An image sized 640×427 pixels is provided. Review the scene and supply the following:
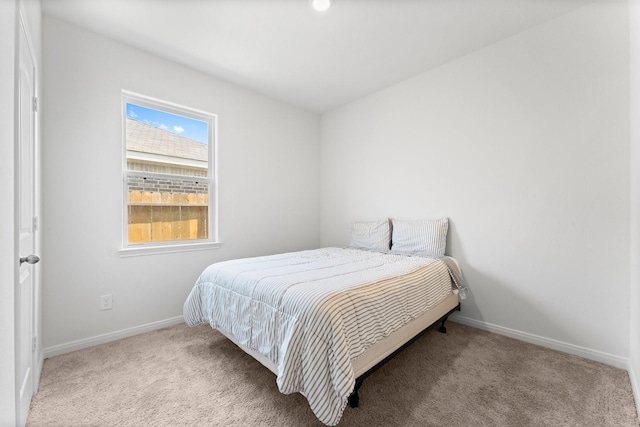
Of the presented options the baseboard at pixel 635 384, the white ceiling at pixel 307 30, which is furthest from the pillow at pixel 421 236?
the white ceiling at pixel 307 30

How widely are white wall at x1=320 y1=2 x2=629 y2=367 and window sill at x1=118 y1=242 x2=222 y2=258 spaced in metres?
2.19

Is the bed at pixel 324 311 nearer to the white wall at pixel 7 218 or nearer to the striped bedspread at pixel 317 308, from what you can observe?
the striped bedspread at pixel 317 308

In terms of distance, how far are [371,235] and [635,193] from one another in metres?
2.08

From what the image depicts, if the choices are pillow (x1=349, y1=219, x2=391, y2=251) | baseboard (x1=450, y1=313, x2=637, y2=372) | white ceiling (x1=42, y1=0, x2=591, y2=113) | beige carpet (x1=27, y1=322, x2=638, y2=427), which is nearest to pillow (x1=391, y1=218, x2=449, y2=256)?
pillow (x1=349, y1=219, x2=391, y2=251)

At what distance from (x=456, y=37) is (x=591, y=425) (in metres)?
2.84

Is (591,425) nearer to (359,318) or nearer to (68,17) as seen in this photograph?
(359,318)

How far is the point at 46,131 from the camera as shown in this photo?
207cm

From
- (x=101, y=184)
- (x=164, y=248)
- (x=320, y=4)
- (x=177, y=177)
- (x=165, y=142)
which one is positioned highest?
(x=320, y=4)

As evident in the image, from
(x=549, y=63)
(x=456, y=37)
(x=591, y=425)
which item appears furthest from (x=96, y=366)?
(x=549, y=63)

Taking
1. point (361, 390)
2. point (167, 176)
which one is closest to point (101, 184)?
point (167, 176)

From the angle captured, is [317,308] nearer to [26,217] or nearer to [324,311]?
[324,311]

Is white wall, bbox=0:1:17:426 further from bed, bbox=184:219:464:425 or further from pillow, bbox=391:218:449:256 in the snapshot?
pillow, bbox=391:218:449:256

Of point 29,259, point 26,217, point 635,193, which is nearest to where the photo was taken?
point 29,259

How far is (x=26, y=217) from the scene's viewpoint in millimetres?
1542
